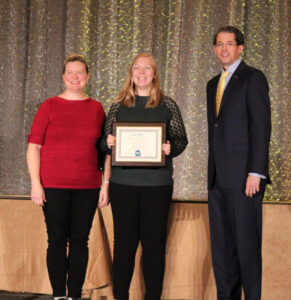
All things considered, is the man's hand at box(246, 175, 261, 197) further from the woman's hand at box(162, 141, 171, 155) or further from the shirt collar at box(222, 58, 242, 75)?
the shirt collar at box(222, 58, 242, 75)

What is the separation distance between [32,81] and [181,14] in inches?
43.2

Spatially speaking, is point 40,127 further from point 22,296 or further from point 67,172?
point 22,296

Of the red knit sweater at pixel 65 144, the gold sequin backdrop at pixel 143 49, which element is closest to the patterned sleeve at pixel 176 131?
the red knit sweater at pixel 65 144

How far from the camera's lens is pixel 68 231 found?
6.93ft

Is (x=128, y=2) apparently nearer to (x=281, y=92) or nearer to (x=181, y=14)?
(x=181, y=14)

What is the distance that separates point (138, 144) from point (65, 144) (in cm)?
35

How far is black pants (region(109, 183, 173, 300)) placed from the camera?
1979mm

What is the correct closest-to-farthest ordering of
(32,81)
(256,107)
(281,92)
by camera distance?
(256,107)
(281,92)
(32,81)

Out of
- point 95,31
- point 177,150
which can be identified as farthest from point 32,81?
point 177,150

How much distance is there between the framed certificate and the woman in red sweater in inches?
6.2

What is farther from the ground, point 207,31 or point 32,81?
point 207,31

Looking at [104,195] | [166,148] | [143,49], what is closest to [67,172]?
[104,195]

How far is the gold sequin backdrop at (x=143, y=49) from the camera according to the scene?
2.76 m

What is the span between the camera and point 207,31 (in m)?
2.79
